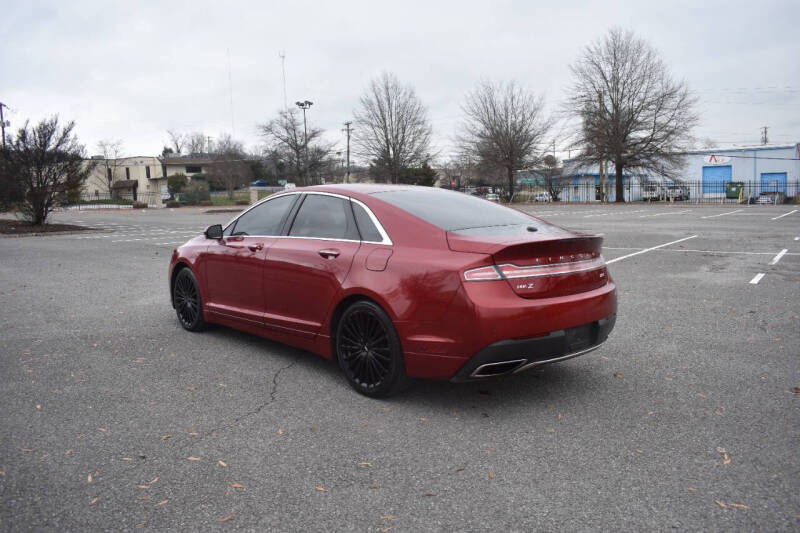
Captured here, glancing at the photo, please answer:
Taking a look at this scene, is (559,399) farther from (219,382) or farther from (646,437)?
(219,382)

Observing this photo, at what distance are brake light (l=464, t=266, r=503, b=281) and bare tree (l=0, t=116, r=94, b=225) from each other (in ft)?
75.7

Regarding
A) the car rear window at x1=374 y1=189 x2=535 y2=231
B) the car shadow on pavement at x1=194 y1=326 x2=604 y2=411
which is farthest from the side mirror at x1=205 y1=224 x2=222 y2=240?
the car rear window at x1=374 y1=189 x2=535 y2=231

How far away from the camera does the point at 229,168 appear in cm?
7888

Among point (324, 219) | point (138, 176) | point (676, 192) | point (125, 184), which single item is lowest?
point (324, 219)

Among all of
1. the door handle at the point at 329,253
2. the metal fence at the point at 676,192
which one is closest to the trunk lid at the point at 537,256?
the door handle at the point at 329,253

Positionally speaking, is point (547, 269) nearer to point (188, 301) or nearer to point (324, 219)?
point (324, 219)

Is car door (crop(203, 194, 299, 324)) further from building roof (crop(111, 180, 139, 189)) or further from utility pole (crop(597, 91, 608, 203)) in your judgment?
building roof (crop(111, 180, 139, 189))

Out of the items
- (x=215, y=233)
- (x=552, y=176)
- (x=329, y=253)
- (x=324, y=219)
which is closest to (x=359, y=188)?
(x=324, y=219)

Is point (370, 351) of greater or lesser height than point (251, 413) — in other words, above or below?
above

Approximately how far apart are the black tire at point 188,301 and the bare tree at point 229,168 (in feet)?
231

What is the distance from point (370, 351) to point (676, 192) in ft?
179

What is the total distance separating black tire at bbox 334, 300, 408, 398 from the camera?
4055 mm

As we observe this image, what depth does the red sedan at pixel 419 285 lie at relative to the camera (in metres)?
3.75

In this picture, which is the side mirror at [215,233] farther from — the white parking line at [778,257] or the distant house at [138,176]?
the distant house at [138,176]
